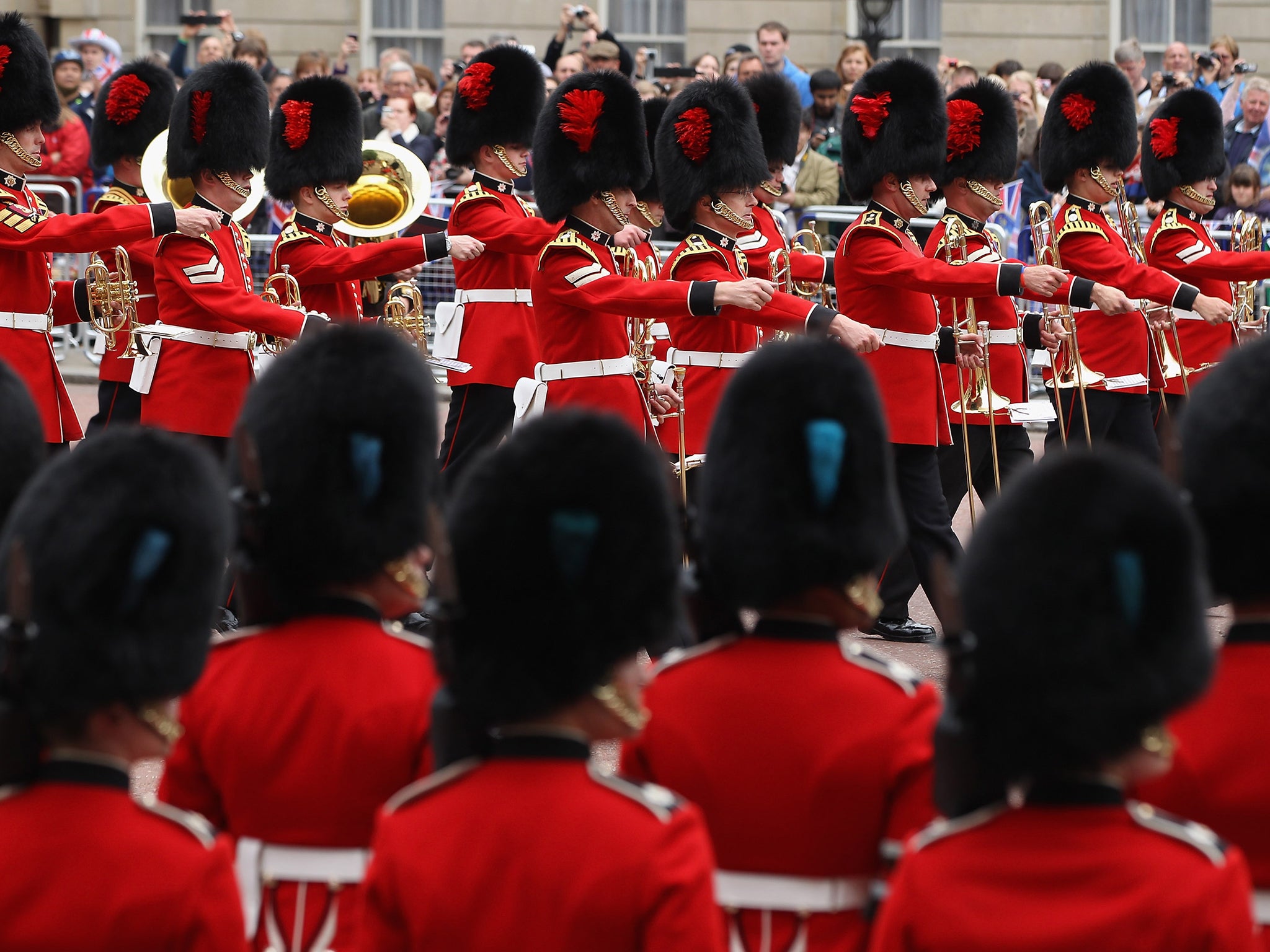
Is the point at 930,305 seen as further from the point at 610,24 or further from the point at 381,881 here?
the point at 610,24

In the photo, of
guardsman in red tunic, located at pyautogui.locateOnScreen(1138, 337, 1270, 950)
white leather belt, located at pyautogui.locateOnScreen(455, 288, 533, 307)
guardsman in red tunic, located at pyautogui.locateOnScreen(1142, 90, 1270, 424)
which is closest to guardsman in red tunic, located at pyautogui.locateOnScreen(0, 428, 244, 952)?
guardsman in red tunic, located at pyautogui.locateOnScreen(1138, 337, 1270, 950)

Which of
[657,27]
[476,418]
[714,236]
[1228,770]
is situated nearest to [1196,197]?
[714,236]

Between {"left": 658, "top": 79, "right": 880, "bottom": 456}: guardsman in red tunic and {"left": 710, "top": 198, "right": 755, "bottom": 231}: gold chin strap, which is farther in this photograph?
{"left": 710, "top": 198, "right": 755, "bottom": 231}: gold chin strap

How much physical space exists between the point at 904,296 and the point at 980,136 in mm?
1029

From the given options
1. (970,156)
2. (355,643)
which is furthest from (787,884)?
(970,156)

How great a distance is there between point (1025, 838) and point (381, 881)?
0.65 metres

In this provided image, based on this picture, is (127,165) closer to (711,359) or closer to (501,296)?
(501,296)

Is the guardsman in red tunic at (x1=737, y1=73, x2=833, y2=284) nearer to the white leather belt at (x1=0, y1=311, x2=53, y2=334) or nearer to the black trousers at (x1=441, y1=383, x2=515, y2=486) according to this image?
the black trousers at (x1=441, y1=383, x2=515, y2=486)

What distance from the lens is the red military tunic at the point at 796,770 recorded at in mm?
2525

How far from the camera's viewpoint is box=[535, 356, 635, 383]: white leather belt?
231 inches

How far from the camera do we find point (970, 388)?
21.9 ft

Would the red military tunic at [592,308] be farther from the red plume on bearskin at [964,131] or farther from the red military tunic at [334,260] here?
the red plume on bearskin at [964,131]

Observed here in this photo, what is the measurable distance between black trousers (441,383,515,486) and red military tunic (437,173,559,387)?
0.12 ft

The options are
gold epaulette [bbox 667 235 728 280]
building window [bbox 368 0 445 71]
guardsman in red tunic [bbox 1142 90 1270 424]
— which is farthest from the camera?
building window [bbox 368 0 445 71]
